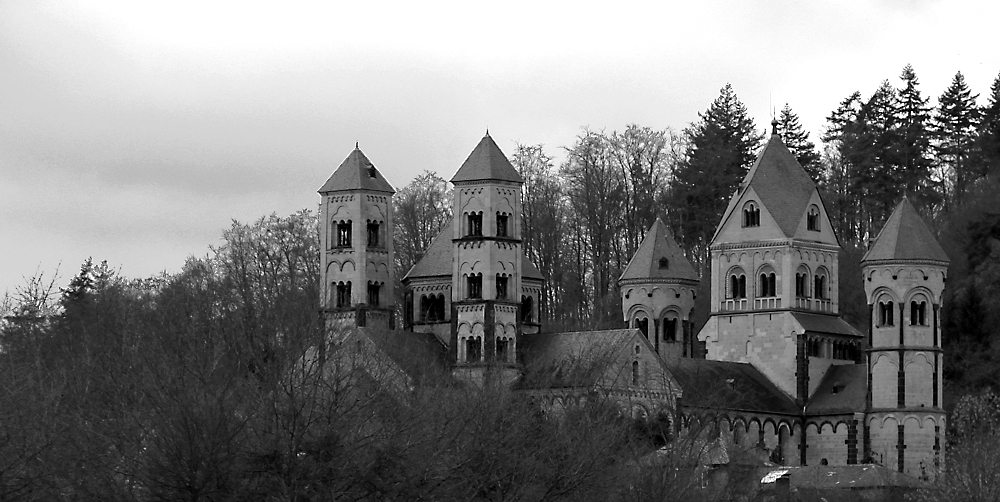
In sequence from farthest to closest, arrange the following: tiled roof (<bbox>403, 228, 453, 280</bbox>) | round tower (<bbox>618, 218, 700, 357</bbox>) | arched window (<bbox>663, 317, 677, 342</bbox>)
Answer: arched window (<bbox>663, 317, 677, 342</bbox>) < round tower (<bbox>618, 218, 700, 357</bbox>) < tiled roof (<bbox>403, 228, 453, 280</bbox>)

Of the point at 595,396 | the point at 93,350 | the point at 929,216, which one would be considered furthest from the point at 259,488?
the point at 929,216

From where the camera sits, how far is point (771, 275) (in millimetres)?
90000

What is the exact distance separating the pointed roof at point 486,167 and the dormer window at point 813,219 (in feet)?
42.8

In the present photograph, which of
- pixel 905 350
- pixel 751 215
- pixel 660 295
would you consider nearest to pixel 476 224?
pixel 660 295

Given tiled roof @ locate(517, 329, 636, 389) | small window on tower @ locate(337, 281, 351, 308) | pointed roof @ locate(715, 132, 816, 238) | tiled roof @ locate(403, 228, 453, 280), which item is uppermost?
pointed roof @ locate(715, 132, 816, 238)

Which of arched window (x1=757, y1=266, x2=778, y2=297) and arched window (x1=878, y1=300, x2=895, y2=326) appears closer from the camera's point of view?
arched window (x1=878, y1=300, x2=895, y2=326)

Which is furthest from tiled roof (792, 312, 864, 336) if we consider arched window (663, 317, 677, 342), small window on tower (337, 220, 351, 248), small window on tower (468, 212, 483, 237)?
small window on tower (337, 220, 351, 248)

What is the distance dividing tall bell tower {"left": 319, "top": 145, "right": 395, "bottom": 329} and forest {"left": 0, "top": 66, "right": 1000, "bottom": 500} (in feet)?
9.03

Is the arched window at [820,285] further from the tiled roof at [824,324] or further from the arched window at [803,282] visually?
the tiled roof at [824,324]

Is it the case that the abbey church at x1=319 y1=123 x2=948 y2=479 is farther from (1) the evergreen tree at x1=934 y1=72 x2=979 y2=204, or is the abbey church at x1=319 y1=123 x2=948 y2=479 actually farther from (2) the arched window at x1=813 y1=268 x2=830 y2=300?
(1) the evergreen tree at x1=934 y1=72 x2=979 y2=204

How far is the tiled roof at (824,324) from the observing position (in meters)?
89.6

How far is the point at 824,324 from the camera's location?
90500 millimetres

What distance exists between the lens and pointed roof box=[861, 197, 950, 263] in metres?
85.0

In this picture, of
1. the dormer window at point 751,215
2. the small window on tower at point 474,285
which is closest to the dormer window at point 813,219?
the dormer window at point 751,215
